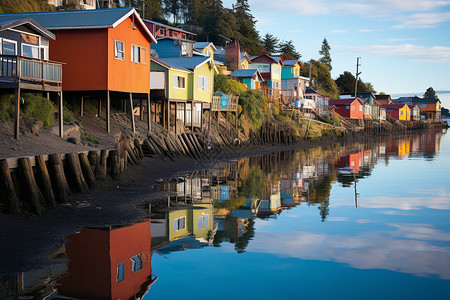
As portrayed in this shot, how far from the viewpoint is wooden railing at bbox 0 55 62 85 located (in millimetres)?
22344

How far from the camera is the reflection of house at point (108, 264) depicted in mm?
10969

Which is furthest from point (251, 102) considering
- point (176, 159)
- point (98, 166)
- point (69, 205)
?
point (69, 205)

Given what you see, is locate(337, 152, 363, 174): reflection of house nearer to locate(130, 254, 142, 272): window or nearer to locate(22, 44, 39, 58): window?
locate(22, 44, 39, 58): window

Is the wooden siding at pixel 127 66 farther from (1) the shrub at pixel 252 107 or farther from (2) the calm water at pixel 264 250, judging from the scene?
(1) the shrub at pixel 252 107

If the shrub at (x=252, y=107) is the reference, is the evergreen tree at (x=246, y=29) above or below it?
above

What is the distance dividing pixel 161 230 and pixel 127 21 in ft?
64.1

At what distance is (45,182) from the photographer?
1675cm

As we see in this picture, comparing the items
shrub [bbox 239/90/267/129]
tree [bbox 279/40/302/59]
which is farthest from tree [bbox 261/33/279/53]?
shrub [bbox 239/90/267/129]

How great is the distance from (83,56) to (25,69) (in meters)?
7.31

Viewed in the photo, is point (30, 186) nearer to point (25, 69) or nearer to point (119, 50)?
point (25, 69)

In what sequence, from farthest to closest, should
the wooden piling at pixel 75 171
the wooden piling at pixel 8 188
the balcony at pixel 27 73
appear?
the balcony at pixel 27 73 → the wooden piling at pixel 75 171 → the wooden piling at pixel 8 188

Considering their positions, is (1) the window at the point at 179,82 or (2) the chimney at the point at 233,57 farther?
(2) the chimney at the point at 233,57

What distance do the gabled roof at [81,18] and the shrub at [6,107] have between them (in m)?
6.74

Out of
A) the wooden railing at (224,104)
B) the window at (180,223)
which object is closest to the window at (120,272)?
the window at (180,223)
